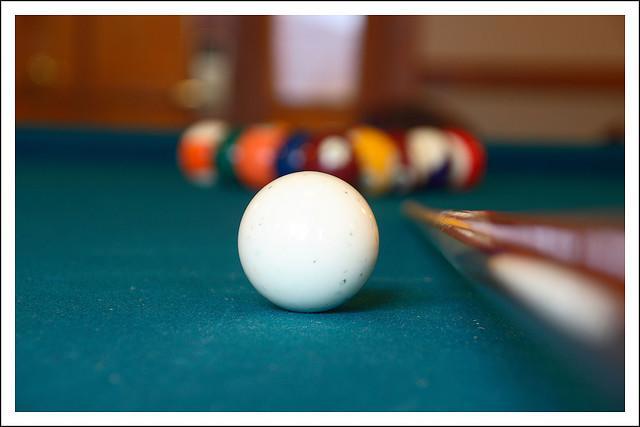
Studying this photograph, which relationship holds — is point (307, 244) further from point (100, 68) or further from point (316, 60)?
point (316, 60)

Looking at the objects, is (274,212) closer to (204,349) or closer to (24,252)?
(204,349)

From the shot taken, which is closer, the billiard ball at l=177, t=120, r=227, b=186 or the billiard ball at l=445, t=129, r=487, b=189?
the billiard ball at l=445, t=129, r=487, b=189

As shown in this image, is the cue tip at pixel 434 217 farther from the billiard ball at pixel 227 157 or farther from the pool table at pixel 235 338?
the billiard ball at pixel 227 157

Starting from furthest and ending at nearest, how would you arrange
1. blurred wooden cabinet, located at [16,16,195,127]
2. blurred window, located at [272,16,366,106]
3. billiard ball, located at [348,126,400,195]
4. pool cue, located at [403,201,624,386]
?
blurred window, located at [272,16,366,106] → blurred wooden cabinet, located at [16,16,195,127] → billiard ball, located at [348,126,400,195] → pool cue, located at [403,201,624,386]

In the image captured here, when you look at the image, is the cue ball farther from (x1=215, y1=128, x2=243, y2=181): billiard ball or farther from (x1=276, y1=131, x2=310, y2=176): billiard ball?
(x1=215, y1=128, x2=243, y2=181): billiard ball

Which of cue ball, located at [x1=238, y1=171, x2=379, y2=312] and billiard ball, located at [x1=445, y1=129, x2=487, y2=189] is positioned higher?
cue ball, located at [x1=238, y1=171, x2=379, y2=312]

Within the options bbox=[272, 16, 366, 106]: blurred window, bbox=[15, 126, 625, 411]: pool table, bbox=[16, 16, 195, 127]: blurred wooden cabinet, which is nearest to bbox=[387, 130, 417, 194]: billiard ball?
bbox=[15, 126, 625, 411]: pool table

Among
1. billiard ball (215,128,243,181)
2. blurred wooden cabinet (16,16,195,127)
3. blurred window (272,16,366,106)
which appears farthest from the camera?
blurred window (272,16,366,106)
